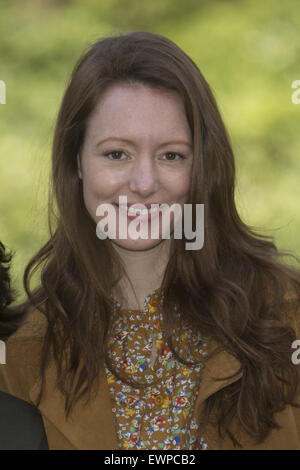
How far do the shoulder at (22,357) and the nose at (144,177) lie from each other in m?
0.53

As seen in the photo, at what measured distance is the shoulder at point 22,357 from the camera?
2414 millimetres

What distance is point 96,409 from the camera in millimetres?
2295

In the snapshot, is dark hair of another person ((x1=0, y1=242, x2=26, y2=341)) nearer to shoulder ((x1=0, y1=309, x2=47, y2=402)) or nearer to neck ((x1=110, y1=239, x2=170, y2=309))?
shoulder ((x1=0, y1=309, x2=47, y2=402))

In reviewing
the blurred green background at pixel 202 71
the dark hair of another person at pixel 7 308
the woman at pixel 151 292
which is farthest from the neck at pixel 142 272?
the blurred green background at pixel 202 71

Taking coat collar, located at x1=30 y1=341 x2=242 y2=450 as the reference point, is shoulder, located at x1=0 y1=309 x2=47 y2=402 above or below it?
above

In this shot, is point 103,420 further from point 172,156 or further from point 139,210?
point 172,156

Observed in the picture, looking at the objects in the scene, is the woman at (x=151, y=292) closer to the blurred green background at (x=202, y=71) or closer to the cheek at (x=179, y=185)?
the cheek at (x=179, y=185)

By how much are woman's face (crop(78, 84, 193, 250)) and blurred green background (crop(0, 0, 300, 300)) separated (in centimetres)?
324

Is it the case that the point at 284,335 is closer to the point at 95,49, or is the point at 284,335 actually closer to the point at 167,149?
the point at 167,149

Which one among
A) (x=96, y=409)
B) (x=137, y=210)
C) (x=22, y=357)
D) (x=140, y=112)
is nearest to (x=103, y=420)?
(x=96, y=409)

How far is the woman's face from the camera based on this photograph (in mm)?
2217

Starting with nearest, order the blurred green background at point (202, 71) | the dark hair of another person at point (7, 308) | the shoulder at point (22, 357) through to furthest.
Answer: the shoulder at point (22, 357) → the dark hair of another person at point (7, 308) → the blurred green background at point (202, 71)

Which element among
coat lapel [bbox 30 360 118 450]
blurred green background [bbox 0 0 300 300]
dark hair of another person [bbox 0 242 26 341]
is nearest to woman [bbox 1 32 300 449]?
coat lapel [bbox 30 360 118 450]
